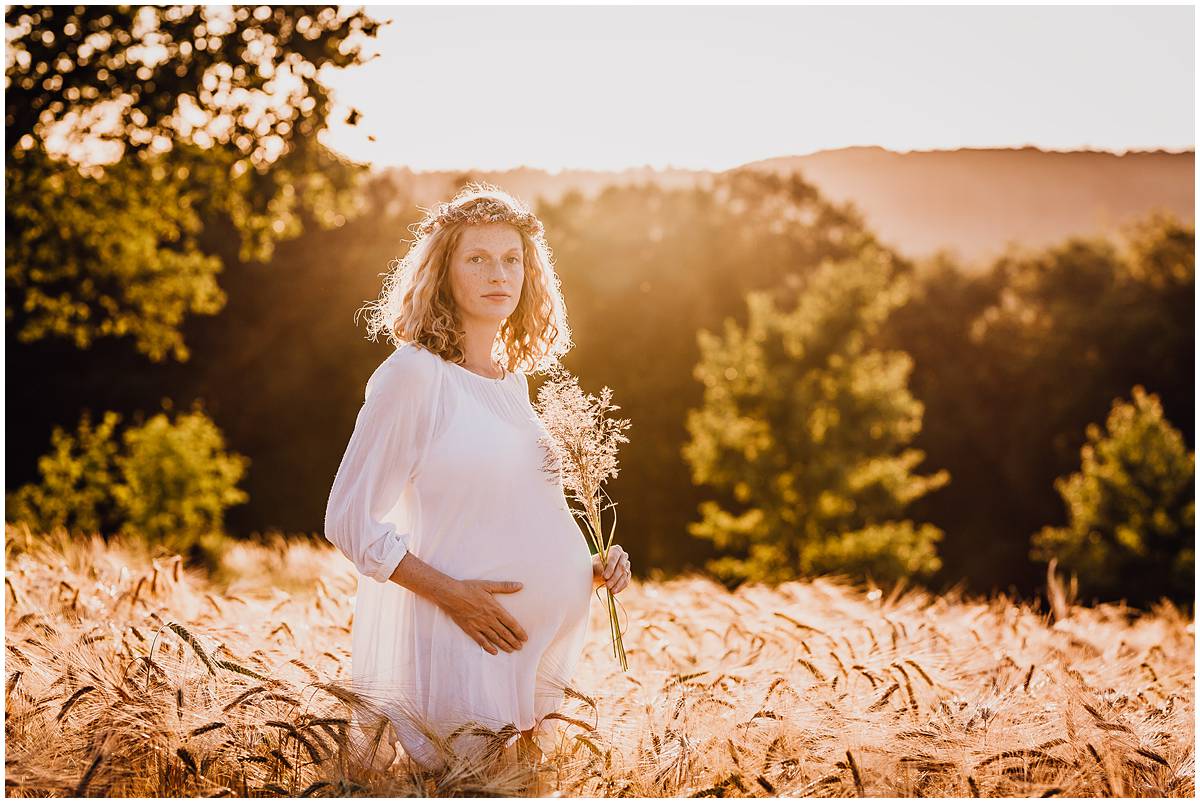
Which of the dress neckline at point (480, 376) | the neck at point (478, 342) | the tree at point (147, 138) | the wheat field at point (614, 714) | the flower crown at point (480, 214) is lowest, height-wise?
the wheat field at point (614, 714)

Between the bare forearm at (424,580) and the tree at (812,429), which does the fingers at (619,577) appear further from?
the tree at (812,429)

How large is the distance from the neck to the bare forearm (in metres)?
0.71

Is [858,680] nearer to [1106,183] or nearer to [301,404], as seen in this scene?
[301,404]

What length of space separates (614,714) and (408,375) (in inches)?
64.4

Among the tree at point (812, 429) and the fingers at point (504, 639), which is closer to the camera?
the fingers at point (504, 639)

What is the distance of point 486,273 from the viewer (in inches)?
141

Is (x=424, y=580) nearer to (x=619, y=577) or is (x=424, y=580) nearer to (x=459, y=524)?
(x=459, y=524)

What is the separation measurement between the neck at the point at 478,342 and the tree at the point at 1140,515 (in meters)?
18.0

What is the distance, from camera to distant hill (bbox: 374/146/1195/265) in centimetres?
3020

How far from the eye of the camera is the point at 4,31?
886 cm

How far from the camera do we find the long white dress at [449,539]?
10.9ft

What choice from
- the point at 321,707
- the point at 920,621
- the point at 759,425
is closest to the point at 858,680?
the point at 920,621

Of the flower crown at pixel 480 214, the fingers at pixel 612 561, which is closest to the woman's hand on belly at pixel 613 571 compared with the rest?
the fingers at pixel 612 561

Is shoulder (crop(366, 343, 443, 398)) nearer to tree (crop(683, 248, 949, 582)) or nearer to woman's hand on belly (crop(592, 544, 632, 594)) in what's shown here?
woman's hand on belly (crop(592, 544, 632, 594))
